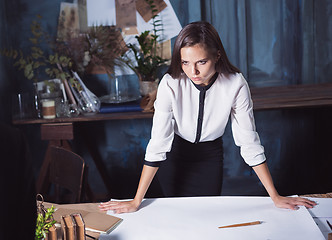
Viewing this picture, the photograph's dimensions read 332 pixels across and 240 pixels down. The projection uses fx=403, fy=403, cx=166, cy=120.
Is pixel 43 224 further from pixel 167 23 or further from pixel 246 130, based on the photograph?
pixel 167 23

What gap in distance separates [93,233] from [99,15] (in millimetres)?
2153

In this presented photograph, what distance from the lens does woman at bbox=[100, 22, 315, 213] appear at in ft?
5.15

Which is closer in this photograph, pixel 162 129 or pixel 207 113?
pixel 162 129

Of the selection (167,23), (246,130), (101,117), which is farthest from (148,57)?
(246,130)

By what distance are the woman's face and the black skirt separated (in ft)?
1.58

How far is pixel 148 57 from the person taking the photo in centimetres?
300

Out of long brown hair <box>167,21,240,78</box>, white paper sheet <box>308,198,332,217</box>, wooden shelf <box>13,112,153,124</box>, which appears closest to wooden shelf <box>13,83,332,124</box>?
wooden shelf <box>13,112,153,124</box>

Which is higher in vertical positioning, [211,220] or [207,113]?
[207,113]

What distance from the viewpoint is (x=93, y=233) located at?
1286mm

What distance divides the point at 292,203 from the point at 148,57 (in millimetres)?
1841

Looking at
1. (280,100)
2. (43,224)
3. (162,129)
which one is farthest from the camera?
(280,100)

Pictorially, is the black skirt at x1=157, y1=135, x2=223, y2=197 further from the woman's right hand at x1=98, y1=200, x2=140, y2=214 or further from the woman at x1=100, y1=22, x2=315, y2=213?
the woman's right hand at x1=98, y1=200, x2=140, y2=214

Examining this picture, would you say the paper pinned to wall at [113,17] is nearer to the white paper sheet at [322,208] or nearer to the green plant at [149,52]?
the green plant at [149,52]

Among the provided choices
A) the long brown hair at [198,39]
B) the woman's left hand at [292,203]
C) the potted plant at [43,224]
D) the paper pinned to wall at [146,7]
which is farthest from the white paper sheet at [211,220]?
the paper pinned to wall at [146,7]
